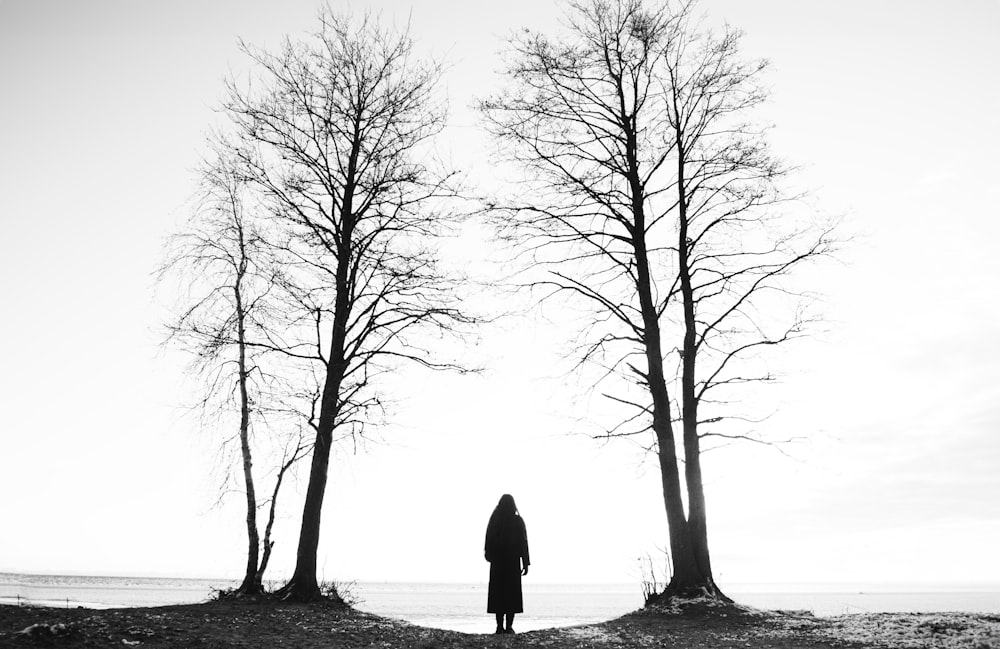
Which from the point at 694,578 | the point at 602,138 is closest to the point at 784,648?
the point at 694,578

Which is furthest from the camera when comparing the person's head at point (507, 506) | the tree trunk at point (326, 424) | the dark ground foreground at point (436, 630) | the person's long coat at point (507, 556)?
the tree trunk at point (326, 424)

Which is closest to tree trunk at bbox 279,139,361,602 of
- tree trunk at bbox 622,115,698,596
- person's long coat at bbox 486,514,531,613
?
person's long coat at bbox 486,514,531,613

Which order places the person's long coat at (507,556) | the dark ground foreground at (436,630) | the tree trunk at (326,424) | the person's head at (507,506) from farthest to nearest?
the tree trunk at (326,424)
the person's head at (507,506)
the person's long coat at (507,556)
the dark ground foreground at (436,630)

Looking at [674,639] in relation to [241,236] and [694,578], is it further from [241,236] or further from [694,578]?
[241,236]

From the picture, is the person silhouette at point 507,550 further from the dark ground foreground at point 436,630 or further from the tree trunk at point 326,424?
the tree trunk at point 326,424

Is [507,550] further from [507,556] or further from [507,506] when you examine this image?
[507,506]

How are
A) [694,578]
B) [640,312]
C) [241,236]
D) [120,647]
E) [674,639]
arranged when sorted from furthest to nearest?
[241,236] < [640,312] < [694,578] < [674,639] < [120,647]

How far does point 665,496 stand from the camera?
13742 mm

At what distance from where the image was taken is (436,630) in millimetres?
10508

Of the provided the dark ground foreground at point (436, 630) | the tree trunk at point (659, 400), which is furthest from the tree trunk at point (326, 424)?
the tree trunk at point (659, 400)

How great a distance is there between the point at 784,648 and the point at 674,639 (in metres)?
1.47

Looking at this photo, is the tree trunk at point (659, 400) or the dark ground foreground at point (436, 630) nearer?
the dark ground foreground at point (436, 630)

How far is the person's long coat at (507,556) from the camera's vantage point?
11664 mm

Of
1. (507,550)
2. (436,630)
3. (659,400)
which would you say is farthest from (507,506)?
(659,400)
